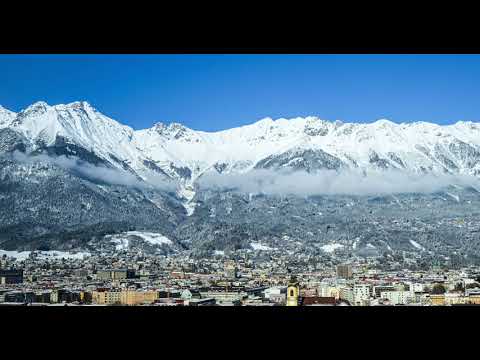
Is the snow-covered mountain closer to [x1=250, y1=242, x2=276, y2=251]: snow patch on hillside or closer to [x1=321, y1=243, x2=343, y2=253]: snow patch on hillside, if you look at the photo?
[x1=250, y1=242, x2=276, y2=251]: snow patch on hillside

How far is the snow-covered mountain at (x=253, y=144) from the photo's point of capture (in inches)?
1658

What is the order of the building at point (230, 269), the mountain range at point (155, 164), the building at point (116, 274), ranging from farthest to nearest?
the mountain range at point (155, 164), the building at point (230, 269), the building at point (116, 274)

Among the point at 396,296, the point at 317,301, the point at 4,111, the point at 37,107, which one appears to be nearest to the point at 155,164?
the point at 37,107

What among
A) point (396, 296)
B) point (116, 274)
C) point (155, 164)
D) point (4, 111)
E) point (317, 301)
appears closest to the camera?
point (317, 301)

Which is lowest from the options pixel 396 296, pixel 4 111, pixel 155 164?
pixel 396 296

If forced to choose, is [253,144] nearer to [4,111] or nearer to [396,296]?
[4,111]

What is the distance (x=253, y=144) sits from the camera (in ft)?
195

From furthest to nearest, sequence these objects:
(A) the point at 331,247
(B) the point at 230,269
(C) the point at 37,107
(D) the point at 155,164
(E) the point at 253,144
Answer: (E) the point at 253,144 < (D) the point at 155,164 < (C) the point at 37,107 < (A) the point at 331,247 < (B) the point at 230,269

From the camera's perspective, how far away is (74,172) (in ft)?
99.4

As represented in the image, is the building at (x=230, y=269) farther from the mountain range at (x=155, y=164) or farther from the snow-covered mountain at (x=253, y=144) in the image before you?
the snow-covered mountain at (x=253, y=144)

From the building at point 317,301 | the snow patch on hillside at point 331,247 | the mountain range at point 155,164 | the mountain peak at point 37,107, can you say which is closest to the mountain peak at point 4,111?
the mountain range at point 155,164
